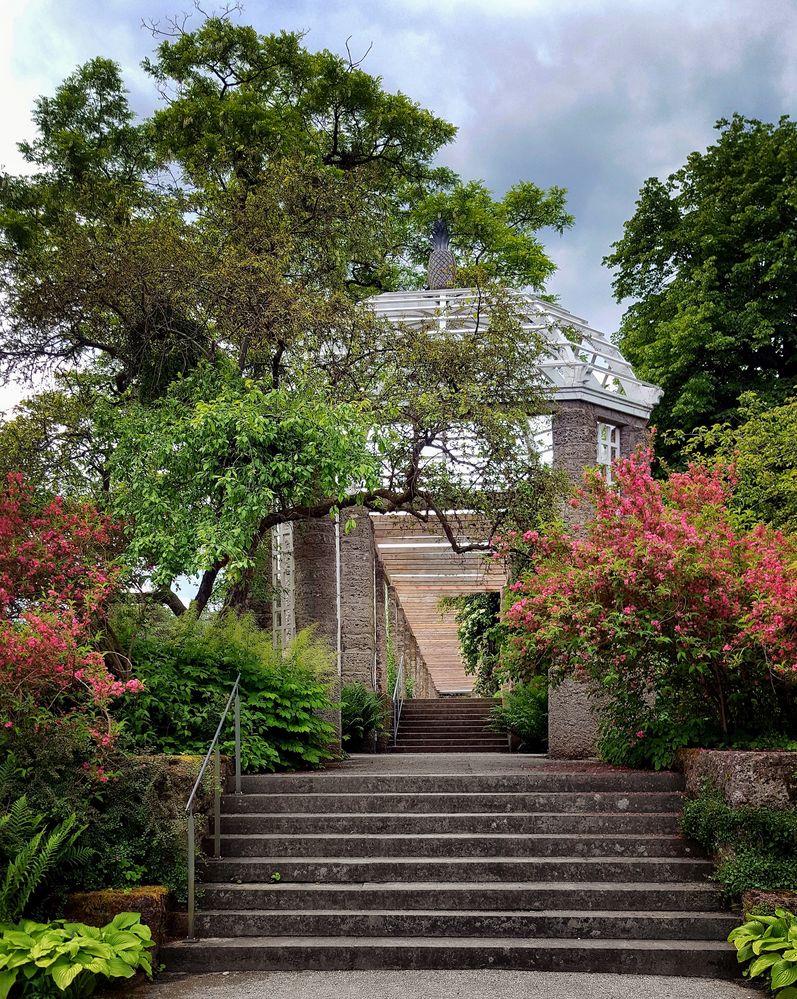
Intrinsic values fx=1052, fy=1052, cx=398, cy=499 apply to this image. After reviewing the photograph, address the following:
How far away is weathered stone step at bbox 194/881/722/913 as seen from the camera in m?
8.02

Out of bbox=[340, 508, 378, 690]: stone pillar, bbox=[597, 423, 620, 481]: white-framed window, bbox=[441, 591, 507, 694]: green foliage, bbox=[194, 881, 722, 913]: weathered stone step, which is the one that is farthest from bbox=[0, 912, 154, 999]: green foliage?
bbox=[441, 591, 507, 694]: green foliage

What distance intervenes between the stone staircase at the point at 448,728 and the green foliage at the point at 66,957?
1186 centimetres

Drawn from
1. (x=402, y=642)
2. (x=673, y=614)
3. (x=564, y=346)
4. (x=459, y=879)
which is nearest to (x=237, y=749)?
(x=459, y=879)

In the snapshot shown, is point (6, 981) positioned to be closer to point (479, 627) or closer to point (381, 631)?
point (381, 631)

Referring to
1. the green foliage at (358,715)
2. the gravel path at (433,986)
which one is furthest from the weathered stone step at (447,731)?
the gravel path at (433,986)

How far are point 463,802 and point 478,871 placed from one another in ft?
3.42

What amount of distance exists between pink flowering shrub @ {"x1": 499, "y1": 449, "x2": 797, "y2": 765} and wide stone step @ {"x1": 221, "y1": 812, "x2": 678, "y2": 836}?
1.15 m

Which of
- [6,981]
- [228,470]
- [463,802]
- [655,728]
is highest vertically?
[228,470]

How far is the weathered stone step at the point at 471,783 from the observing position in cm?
982

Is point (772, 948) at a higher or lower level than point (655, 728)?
lower

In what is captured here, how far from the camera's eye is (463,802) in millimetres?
9469

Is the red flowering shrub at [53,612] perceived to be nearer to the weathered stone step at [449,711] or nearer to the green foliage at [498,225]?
the weathered stone step at [449,711]

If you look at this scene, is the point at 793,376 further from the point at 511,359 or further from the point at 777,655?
the point at 777,655

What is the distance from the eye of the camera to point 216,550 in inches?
392
